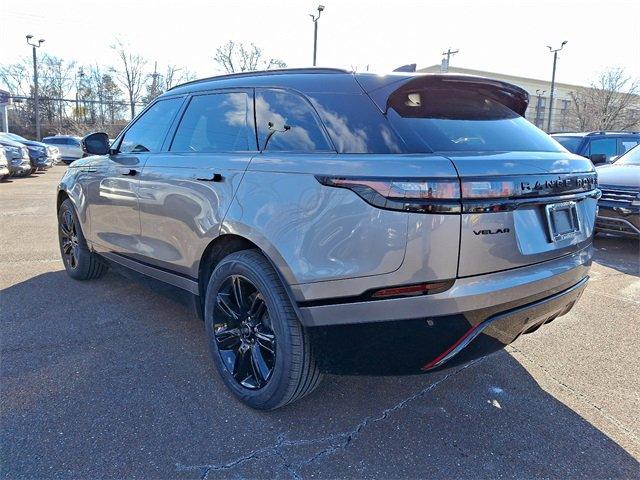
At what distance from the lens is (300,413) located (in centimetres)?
258

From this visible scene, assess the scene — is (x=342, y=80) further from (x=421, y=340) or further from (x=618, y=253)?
(x=618, y=253)

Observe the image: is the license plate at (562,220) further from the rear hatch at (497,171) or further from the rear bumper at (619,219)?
the rear bumper at (619,219)

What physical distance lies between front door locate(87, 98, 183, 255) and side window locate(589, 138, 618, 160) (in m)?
8.66

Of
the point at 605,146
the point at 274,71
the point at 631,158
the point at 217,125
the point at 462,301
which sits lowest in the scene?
the point at 462,301

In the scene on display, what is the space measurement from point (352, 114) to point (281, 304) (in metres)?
0.97

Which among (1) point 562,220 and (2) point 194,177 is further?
(2) point 194,177

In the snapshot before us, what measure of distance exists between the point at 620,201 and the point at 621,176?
1.45 feet

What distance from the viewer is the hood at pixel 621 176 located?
6239 millimetres

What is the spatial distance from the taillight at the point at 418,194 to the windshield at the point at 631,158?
655 centimetres

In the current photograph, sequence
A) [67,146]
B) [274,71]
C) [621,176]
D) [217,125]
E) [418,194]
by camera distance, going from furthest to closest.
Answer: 1. [67,146]
2. [621,176]
3. [217,125]
4. [274,71]
5. [418,194]

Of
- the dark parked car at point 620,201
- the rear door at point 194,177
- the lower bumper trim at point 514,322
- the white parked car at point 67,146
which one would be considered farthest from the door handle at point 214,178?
the white parked car at point 67,146

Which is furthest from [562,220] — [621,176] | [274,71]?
[621,176]

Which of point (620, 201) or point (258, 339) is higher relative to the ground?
point (620, 201)

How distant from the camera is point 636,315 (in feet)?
13.5
